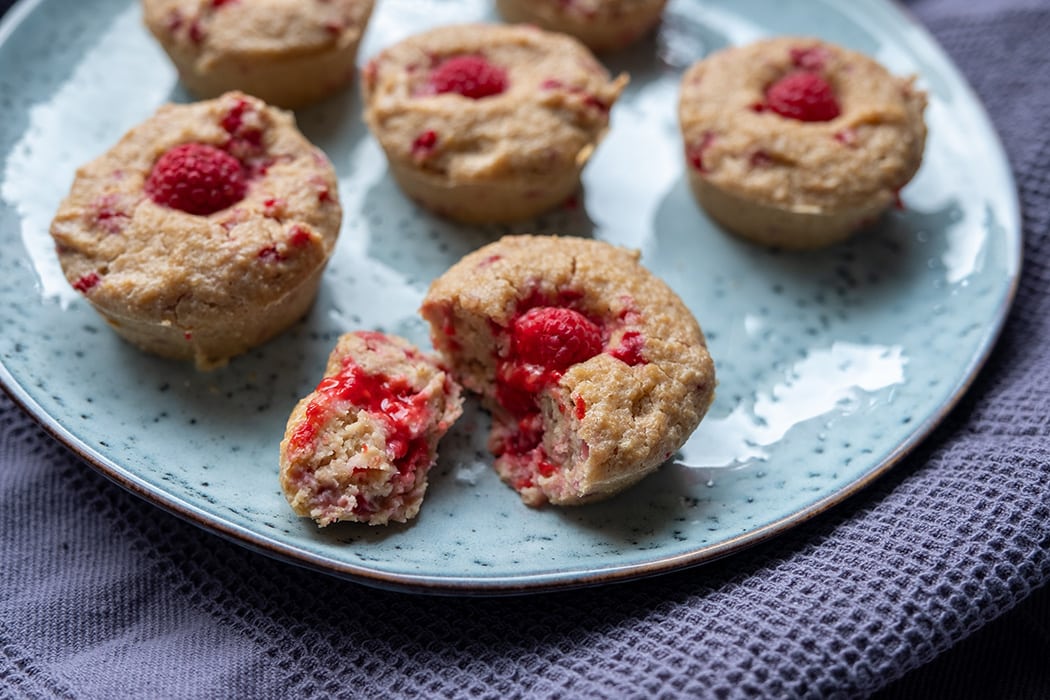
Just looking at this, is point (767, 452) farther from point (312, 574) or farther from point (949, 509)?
point (312, 574)

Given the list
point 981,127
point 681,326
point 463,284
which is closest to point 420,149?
point 463,284

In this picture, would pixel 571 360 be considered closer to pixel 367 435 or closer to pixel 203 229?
pixel 367 435

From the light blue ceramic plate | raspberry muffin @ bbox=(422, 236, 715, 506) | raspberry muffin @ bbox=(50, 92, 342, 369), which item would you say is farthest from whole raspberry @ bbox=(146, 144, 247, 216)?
raspberry muffin @ bbox=(422, 236, 715, 506)

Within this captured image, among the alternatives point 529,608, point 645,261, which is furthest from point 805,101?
point 529,608

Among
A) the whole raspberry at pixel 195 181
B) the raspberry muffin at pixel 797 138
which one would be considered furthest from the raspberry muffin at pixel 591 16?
the whole raspberry at pixel 195 181

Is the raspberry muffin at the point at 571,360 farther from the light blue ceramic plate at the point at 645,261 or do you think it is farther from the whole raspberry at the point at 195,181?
the whole raspberry at the point at 195,181

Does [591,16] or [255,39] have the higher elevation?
[255,39]
